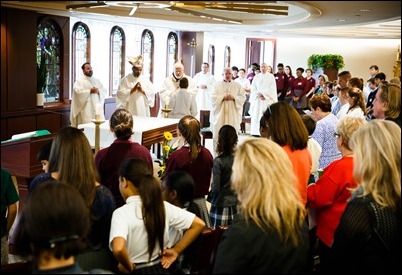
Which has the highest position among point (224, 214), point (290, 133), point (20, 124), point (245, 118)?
point (290, 133)

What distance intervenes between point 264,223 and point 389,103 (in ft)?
8.64

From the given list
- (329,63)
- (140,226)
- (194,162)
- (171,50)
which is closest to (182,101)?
(171,50)

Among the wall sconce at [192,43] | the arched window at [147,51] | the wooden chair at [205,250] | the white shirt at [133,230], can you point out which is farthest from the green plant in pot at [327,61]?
the white shirt at [133,230]

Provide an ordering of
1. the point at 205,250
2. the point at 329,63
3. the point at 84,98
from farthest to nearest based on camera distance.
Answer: the point at 329,63, the point at 84,98, the point at 205,250

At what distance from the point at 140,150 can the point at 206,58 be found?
13.3m

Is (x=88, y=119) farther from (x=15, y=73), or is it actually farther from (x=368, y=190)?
(x=368, y=190)

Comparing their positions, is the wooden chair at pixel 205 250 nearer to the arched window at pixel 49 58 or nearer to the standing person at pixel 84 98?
the standing person at pixel 84 98

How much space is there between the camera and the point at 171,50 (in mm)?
15266

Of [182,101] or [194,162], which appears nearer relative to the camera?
[194,162]

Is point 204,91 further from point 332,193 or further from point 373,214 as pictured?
point 373,214

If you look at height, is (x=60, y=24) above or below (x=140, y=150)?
above

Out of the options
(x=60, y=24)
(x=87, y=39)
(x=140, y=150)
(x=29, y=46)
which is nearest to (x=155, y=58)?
(x=87, y=39)

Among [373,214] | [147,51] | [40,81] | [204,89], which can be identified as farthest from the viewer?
[147,51]

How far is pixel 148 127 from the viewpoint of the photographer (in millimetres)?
7984
